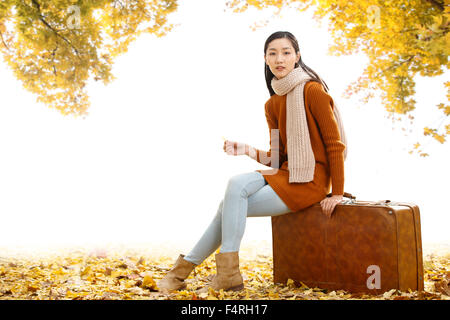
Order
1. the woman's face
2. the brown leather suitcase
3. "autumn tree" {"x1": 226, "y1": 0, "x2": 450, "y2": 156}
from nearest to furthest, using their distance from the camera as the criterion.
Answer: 1. the brown leather suitcase
2. the woman's face
3. "autumn tree" {"x1": 226, "y1": 0, "x2": 450, "y2": 156}

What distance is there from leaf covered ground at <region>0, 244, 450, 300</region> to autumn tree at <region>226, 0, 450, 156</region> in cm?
137

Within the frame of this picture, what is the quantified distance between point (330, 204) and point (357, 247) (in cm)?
23

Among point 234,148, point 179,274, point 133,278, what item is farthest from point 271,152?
point 133,278

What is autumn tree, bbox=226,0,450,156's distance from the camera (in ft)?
10.2

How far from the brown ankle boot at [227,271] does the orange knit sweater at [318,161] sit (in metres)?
0.38

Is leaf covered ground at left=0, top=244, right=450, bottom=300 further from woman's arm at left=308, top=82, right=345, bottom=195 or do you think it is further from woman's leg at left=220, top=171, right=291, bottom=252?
woman's arm at left=308, top=82, right=345, bottom=195

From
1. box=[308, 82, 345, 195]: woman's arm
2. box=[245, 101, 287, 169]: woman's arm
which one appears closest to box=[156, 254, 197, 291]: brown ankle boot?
box=[245, 101, 287, 169]: woman's arm

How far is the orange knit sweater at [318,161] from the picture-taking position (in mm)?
2021

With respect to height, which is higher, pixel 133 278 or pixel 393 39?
pixel 393 39

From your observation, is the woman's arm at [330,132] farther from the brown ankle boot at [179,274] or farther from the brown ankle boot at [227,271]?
the brown ankle boot at [179,274]

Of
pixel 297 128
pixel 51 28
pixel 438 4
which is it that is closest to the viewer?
pixel 297 128

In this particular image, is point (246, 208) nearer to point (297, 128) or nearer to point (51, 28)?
point (297, 128)

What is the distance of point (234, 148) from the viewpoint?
7.39ft
